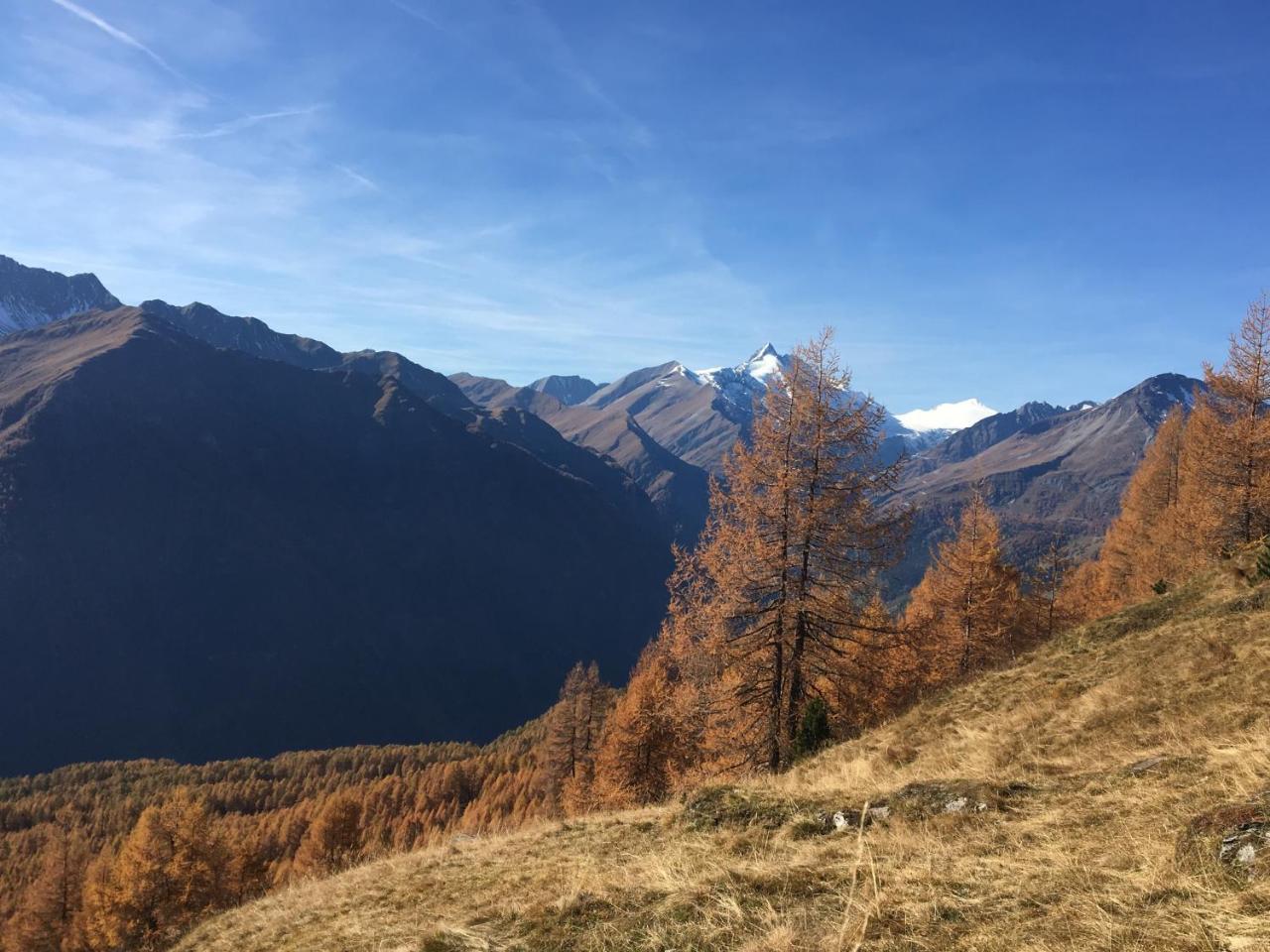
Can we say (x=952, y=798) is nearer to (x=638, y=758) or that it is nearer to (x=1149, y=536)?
(x=638, y=758)

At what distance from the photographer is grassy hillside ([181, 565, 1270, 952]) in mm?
4652

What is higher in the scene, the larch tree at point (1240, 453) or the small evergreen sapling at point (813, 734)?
the larch tree at point (1240, 453)

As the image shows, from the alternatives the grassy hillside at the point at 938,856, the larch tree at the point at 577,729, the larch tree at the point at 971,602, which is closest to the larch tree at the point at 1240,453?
the larch tree at the point at 971,602

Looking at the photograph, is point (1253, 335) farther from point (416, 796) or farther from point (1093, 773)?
point (416, 796)

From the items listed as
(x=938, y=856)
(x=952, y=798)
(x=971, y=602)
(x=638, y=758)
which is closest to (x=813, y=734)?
(x=952, y=798)

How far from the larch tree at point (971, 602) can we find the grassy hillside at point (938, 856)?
1744cm

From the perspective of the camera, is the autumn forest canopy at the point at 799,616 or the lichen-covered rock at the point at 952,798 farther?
the autumn forest canopy at the point at 799,616

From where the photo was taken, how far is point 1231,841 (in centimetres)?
503

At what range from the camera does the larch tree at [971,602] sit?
3212 cm

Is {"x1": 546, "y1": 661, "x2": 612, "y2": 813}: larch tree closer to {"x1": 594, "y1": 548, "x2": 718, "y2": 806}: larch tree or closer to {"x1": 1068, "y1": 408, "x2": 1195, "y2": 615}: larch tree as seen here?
{"x1": 594, "y1": 548, "x2": 718, "y2": 806}: larch tree

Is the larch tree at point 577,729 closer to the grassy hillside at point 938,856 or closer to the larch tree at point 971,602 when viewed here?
the larch tree at point 971,602

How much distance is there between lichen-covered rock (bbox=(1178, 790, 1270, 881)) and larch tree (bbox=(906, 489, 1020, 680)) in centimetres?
2683

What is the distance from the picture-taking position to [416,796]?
115 metres

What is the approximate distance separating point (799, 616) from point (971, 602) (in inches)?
715
